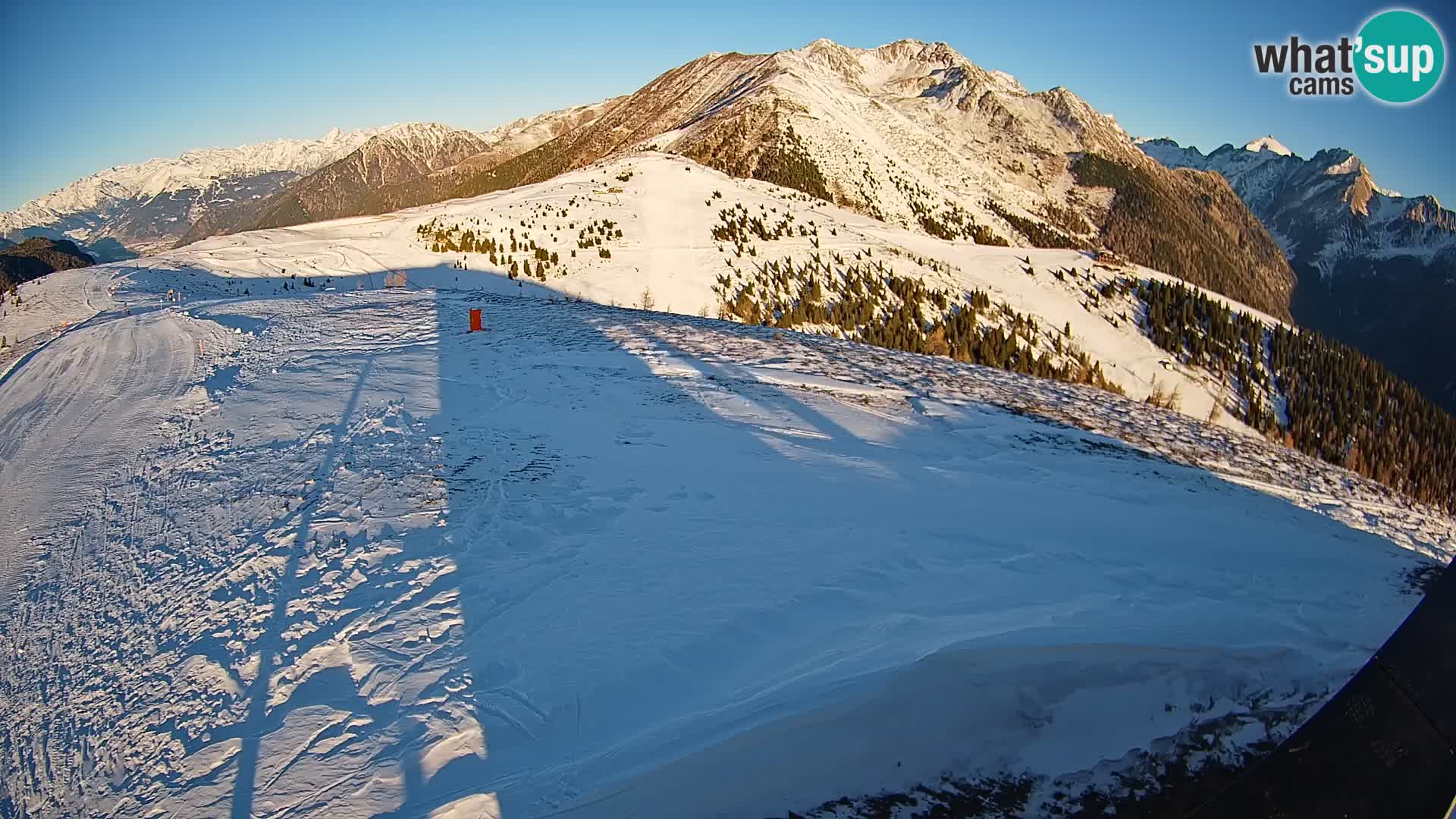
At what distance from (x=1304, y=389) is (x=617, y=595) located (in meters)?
32.8

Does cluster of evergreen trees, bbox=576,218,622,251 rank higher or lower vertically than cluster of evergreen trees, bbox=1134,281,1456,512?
higher

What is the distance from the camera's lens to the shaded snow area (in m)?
3.69

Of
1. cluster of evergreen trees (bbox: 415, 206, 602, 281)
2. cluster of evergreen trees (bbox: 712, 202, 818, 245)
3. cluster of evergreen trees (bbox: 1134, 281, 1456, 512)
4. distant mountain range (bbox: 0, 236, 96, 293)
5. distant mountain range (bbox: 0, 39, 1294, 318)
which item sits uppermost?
distant mountain range (bbox: 0, 39, 1294, 318)

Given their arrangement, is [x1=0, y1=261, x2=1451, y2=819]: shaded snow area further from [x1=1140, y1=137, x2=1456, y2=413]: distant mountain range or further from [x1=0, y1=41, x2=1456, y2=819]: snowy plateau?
[x1=1140, y1=137, x2=1456, y2=413]: distant mountain range

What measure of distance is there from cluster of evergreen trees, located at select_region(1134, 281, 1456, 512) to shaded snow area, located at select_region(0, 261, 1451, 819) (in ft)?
60.6

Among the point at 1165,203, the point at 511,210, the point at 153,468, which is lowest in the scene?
the point at 153,468

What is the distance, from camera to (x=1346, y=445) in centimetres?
2495

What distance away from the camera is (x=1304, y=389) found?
26641mm

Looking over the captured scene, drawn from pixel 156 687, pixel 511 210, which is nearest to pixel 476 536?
pixel 156 687

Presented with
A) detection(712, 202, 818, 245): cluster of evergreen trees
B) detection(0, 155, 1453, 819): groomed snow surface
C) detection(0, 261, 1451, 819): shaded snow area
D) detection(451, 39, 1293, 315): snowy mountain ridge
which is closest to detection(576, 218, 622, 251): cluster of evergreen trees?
detection(712, 202, 818, 245): cluster of evergreen trees

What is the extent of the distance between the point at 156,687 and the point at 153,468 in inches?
169

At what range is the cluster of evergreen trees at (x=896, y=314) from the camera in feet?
72.7

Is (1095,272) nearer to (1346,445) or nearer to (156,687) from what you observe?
(1346,445)

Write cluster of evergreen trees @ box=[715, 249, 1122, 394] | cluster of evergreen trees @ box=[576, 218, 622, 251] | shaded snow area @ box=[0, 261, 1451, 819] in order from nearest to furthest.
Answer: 1. shaded snow area @ box=[0, 261, 1451, 819]
2. cluster of evergreen trees @ box=[715, 249, 1122, 394]
3. cluster of evergreen trees @ box=[576, 218, 622, 251]
